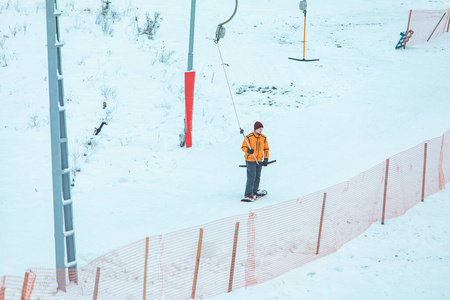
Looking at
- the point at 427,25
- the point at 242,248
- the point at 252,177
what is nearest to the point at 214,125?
the point at 252,177

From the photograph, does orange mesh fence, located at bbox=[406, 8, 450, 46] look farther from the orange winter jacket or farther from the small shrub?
the orange winter jacket

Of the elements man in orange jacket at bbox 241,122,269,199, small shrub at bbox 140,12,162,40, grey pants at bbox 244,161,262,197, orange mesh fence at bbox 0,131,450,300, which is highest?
small shrub at bbox 140,12,162,40

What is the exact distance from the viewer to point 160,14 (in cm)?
2308

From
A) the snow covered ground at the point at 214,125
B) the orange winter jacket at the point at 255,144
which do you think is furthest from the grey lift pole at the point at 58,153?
the orange winter jacket at the point at 255,144

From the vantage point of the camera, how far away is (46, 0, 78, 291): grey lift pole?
6.84m

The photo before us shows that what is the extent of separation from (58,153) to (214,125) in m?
8.51

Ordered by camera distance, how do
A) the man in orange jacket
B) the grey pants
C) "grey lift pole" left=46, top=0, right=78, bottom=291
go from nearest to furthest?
1. "grey lift pole" left=46, top=0, right=78, bottom=291
2. the man in orange jacket
3. the grey pants

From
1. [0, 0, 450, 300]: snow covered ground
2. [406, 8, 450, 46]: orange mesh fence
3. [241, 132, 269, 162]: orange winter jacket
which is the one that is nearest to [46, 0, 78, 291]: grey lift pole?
[0, 0, 450, 300]: snow covered ground

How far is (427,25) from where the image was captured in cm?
2305

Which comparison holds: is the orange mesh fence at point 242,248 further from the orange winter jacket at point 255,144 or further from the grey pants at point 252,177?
the orange winter jacket at point 255,144

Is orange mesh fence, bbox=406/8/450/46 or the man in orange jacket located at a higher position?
orange mesh fence, bbox=406/8/450/46

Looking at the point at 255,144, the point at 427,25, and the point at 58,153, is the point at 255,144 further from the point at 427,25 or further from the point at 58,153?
the point at 427,25

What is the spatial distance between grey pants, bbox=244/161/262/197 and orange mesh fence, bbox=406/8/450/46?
13365mm

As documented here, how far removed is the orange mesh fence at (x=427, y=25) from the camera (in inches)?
880
